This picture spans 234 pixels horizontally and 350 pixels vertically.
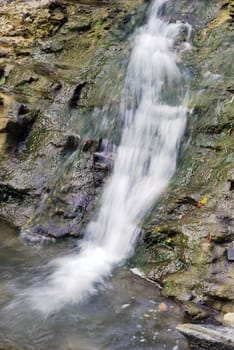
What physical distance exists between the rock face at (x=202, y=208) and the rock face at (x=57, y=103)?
1150 millimetres

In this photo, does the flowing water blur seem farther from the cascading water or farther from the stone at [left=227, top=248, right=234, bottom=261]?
the stone at [left=227, top=248, right=234, bottom=261]

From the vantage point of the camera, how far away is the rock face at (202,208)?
475cm

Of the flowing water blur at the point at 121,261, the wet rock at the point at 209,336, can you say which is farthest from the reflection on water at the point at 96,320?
the wet rock at the point at 209,336

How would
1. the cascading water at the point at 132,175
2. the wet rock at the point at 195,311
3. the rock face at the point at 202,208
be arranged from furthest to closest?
the cascading water at the point at 132,175, the rock face at the point at 202,208, the wet rock at the point at 195,311

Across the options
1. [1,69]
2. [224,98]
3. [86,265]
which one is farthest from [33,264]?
[1,69]

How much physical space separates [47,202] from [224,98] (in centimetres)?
287

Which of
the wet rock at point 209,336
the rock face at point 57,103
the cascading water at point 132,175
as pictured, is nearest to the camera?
the wet rock at point 209,336

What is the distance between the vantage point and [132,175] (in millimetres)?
6406

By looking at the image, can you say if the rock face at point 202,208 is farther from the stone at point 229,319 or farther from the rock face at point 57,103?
the rock face at point 57,103

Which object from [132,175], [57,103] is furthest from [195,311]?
[57,103]

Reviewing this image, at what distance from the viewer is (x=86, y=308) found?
4547 mm

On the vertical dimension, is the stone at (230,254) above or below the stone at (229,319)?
above

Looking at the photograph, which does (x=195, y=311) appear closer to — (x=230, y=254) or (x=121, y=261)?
(x=230, y=254)

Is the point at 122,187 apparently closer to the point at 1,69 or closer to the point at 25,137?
the point at 25,137
